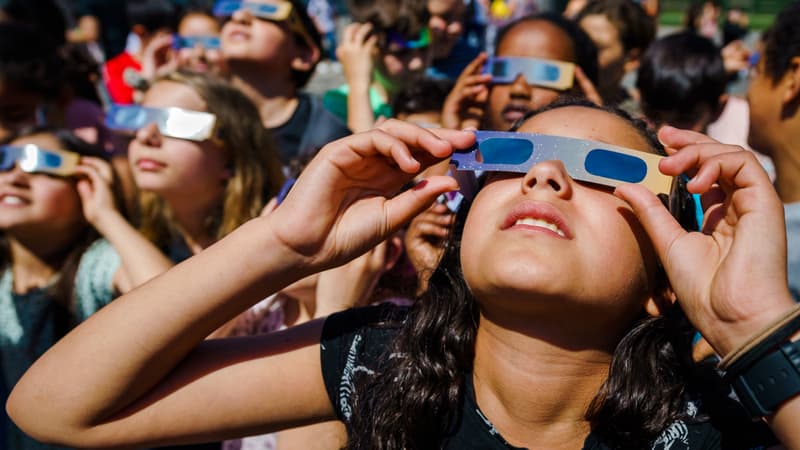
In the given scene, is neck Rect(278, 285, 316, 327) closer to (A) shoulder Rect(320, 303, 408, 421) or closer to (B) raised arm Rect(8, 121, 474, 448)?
(A) shoulder Rect(320, 303, 408, 421)

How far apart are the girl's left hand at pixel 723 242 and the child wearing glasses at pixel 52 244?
1968 millimetres

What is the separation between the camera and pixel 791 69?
271 cm

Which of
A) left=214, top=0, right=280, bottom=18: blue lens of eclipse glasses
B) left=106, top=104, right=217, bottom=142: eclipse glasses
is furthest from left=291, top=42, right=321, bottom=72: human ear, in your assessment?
left=106, top=104, right=217, bottom=142: eclipse glasses

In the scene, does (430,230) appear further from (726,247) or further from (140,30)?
(140,30)

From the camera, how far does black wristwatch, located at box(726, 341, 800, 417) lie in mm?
1391

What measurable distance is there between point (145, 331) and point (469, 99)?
6.86ft

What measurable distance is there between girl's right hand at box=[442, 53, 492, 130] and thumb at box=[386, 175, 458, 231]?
5.09ft

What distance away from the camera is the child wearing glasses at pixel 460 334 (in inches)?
67.2

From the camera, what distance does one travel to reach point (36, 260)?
3.31 m

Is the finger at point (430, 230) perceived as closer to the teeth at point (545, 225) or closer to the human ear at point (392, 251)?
the human ear at point (392, 251)

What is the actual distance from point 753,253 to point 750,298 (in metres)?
0.09

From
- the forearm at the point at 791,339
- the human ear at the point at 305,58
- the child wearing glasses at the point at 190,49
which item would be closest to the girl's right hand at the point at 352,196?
the forearm at the point at 791,339

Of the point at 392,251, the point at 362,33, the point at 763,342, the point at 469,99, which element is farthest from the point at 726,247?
the point at 362,33

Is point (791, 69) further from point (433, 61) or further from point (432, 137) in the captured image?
point (433, 61)
